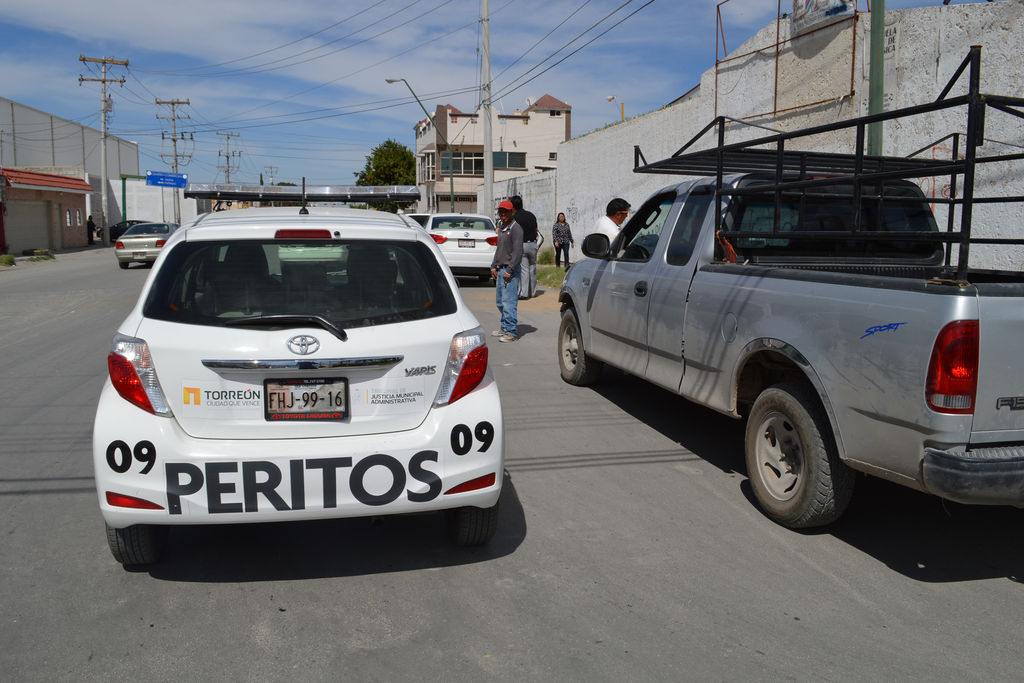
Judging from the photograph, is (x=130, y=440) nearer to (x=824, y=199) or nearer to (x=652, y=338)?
(x=652, y=338)

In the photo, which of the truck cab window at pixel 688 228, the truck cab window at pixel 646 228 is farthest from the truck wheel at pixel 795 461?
the truck cab window at pixel 646 228

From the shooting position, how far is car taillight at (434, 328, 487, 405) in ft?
12.1

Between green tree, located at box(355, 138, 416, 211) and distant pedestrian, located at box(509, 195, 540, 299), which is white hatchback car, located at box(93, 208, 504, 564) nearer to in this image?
distant pedestrian, located at box(509, 195, 540, 299)

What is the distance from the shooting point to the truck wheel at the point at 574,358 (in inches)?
312

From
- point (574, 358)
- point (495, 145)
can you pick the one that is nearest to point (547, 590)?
point (574, 358)

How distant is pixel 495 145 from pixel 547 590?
185 feet

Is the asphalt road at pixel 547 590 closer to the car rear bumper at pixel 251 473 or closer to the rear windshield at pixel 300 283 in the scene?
the car rear bumper at pixel 251 473

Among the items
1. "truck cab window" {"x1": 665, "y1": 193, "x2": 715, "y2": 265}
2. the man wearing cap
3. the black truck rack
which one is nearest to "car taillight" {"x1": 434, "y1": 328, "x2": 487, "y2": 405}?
the black truck rack

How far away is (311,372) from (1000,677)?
290cm

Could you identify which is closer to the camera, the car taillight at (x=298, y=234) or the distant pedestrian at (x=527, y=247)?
the car taillight at (x=298, y=234)

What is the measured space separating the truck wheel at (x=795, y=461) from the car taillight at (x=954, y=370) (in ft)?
2.57

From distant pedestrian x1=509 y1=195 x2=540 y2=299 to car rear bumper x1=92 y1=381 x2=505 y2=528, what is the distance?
7928mm

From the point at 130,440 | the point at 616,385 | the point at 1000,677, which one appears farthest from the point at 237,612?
the point at 616,385

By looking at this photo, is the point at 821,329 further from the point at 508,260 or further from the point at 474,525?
the point at 508,260
